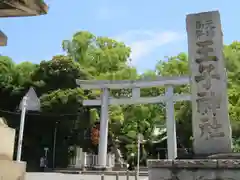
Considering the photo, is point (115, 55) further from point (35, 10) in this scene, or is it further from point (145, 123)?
point (35, 10)

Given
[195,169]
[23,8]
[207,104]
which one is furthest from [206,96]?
[23,8]

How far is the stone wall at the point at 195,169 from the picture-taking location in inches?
212

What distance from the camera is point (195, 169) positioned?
5.62 metres

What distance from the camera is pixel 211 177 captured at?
5.47 metres

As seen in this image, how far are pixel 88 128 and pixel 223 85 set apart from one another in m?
21.1

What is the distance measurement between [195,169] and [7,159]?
3381 millimetres

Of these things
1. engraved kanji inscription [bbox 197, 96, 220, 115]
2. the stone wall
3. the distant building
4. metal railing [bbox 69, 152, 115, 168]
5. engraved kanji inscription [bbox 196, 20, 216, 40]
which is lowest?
metal railing [bbox 69, 152, 115, 168]

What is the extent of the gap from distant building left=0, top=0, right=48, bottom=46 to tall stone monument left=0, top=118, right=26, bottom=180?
1.13 meters

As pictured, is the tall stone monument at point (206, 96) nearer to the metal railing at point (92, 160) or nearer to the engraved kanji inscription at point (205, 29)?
the engraved kanji inscription at point (205, 29)

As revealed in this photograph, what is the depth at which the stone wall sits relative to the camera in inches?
212

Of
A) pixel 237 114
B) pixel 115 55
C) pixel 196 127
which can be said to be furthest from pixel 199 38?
pixel 115 55

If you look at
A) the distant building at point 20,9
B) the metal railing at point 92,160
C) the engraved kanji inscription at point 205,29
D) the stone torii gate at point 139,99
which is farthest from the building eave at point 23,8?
the metal railing at point 92,160

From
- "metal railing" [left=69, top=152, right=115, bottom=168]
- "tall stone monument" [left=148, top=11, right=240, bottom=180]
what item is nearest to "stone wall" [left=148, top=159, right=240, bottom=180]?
"tall stone monument" [left=148, top=11, right=240, bottom=180]

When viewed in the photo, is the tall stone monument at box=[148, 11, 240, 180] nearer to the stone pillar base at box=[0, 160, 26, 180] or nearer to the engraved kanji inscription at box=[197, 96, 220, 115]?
the engraved kanji inscription at box=[197, 96, 220, 115]
